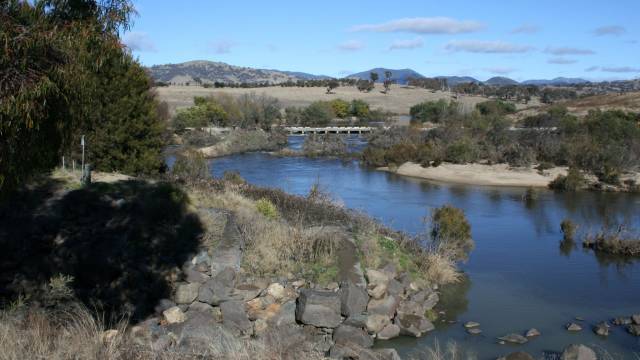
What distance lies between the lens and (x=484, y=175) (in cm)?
4572

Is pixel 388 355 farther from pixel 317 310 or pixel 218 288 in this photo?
pixel 218 288

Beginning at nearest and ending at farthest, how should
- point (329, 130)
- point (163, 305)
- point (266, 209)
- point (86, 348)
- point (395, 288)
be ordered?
point (86, 348)
point (163, 305)
point (395, 288)
point (266, 209)
point (329, 130)

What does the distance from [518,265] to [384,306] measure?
8.13m

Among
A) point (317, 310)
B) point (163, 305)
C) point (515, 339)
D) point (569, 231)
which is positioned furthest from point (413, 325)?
point (569, 231)

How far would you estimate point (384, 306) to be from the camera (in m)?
16.4

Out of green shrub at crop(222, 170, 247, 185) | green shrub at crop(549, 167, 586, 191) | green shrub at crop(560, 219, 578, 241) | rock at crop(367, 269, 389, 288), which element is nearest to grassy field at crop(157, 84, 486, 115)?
green shrub at crop(549, 167, 586, 191)

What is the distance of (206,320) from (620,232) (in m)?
17.7

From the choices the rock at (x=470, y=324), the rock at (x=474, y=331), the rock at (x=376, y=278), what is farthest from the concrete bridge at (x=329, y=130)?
the rock at (x=474, y=331)

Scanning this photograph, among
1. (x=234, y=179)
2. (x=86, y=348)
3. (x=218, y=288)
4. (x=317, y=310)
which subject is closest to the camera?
(x=86, y=348)

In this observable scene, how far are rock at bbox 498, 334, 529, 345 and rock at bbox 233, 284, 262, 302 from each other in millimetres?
5768

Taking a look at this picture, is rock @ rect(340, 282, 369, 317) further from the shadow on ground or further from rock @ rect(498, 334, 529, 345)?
the shadow on ground

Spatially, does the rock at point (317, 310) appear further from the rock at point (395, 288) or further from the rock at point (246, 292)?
the rock at point (395, 288)

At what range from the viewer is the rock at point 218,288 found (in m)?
15.2

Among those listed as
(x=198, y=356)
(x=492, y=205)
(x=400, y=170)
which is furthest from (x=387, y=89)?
(x=198, y=356)
